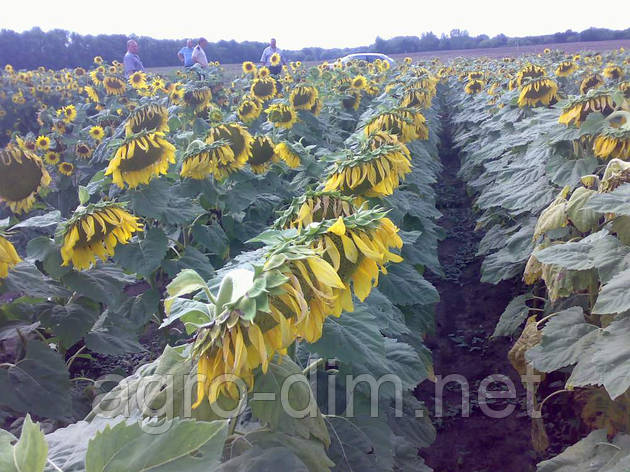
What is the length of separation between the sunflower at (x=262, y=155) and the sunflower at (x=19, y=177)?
4.24ft

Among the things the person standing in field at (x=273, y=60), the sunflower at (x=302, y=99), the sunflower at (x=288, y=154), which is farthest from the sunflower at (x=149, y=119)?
the person standing in field at (x=273, y=60)

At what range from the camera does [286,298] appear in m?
0.96

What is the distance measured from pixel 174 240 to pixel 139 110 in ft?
4.15

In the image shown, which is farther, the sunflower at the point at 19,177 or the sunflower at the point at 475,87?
the sunflower at the point at 475,87

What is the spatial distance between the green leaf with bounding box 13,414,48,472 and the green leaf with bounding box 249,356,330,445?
1.60 ft

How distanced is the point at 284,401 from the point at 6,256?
4.40 ft

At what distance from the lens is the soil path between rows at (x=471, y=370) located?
9.03ft

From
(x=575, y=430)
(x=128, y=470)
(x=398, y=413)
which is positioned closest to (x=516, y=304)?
(x=575, y=430)

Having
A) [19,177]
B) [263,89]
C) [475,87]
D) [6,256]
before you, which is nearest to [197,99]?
[263,89]

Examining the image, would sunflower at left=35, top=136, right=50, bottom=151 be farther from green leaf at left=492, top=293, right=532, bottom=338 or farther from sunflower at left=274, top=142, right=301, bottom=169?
green leaf at left=492, top=293, right=532, bottom=338

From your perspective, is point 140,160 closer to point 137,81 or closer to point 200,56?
point 137,81

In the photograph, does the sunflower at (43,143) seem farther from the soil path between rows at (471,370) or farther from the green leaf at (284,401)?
the green leaf at (284,401)

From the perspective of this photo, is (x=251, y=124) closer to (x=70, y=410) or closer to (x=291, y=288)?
(x=70, y=410)

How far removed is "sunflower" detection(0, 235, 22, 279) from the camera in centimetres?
194
